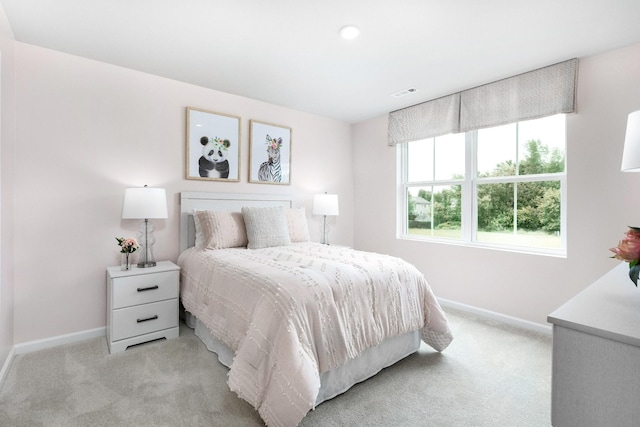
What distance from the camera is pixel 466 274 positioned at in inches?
131

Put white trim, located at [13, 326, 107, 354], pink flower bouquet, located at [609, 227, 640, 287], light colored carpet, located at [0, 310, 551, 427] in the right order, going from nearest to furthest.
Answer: pink flower bouquet, located at [609, 227, 640, 287]
light colored carpet, located at [0, 310, 551, 427]
white trim, located at [13, 326, 107, 354]

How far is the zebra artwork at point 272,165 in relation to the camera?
12.1 ft

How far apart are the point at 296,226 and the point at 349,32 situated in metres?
2.00

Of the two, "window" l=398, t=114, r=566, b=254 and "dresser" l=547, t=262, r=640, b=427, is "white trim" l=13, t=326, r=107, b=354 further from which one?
"window" l=398, t=114, r=566, b=254

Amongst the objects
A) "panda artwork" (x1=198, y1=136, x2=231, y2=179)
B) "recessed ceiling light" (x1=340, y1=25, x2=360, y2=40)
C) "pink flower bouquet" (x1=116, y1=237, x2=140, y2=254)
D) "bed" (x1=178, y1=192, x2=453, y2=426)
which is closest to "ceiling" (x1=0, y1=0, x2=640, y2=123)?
"recessed ceiling light" (x1=340, y1=25, x2=360, y2=40)

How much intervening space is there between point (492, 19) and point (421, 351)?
2.43m

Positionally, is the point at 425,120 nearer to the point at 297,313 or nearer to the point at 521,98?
the point at 521,98

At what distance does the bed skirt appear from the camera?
5.86 feet

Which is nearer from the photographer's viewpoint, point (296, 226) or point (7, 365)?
point (7, 365)

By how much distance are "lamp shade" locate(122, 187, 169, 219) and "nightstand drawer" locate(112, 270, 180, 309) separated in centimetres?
Result: 50

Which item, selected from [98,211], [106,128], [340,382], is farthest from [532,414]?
[106,128]

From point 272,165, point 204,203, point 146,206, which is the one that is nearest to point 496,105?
point 272,165

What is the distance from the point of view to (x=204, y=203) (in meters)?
3.22

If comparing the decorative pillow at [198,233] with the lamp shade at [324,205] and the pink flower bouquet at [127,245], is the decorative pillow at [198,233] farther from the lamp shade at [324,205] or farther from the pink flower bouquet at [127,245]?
the lamp shade at [324,205]
